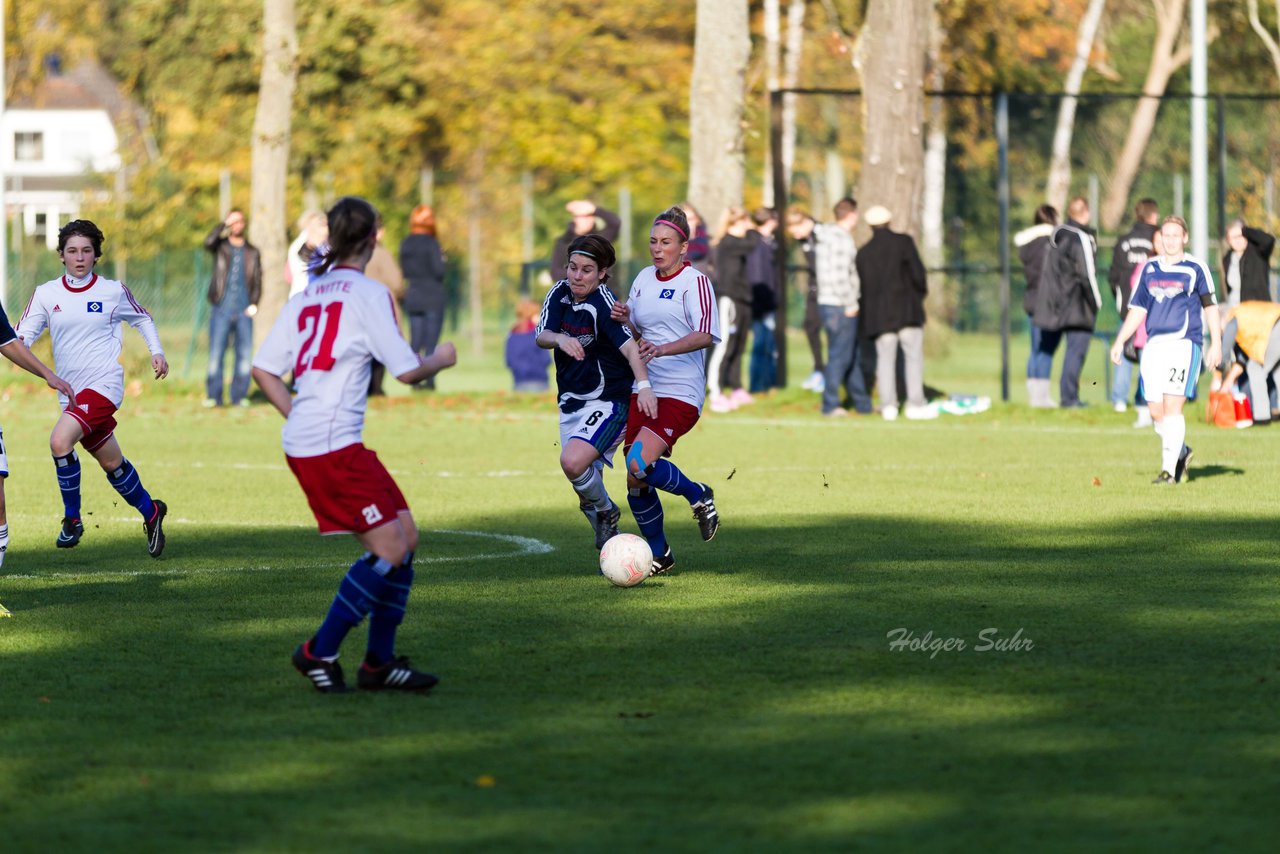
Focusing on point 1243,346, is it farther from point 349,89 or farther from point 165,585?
point 349,89

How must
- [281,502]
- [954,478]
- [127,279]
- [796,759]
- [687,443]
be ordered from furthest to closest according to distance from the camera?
[127,279], [687,443], [954,478], [281,502], [796,759]

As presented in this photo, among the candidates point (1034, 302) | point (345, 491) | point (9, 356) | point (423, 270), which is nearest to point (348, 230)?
point (345, 491)

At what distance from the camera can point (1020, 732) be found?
6.95 m

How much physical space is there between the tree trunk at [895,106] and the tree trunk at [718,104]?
3.77 meters

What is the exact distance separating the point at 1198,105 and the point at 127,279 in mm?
18057

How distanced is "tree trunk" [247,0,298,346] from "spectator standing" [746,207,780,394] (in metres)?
7.32

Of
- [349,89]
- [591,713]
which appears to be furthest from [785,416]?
[349,89]

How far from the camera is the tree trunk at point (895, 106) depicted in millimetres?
23812

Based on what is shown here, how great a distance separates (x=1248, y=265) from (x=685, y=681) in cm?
1432

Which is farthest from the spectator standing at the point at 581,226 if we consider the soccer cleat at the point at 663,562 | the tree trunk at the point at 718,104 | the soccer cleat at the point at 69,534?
the soccer cleat at the point at 663,562

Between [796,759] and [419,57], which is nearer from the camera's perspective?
[796,759]

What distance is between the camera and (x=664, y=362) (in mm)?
11195

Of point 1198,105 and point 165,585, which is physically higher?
point 1198,105

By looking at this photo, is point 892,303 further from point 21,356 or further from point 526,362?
point 21,356
